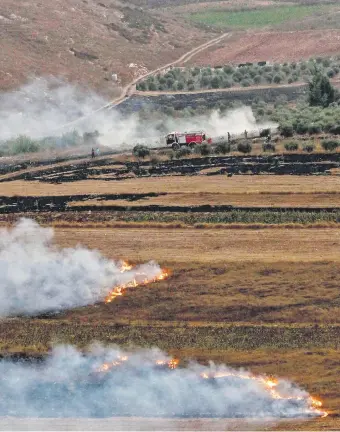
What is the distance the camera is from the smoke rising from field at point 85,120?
106 metres

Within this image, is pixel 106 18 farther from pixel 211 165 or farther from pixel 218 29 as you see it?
pixel 211 165

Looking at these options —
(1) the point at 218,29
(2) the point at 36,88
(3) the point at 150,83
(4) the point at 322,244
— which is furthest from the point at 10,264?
(1) the point at 218,29

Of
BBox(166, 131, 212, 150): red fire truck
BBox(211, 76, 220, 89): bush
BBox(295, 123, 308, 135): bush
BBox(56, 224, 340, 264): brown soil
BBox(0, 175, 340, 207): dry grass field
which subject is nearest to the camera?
BBox(56, 224, 340, 264): brown soil

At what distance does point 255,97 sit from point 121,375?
87928mm

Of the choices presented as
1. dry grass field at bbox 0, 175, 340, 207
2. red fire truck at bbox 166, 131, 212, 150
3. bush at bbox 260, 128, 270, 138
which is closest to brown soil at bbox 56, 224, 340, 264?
dry grass field at bbox 0, 175, 340, 207

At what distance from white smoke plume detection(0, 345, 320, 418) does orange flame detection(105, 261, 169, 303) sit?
688 cm

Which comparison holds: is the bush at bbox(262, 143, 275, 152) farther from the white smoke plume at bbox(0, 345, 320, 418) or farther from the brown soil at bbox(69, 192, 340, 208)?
the white smoke plume at bbox(0, 345, 320, 418)

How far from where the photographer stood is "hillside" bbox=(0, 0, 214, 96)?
5212 inches

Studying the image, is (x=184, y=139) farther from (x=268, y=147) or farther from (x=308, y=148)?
(x=308, y=148)


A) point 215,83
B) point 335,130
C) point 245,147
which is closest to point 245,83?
point 215,83

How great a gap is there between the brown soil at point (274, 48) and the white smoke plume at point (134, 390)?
4519 inches

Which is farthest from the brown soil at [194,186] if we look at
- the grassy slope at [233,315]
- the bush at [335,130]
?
the bush at [335,130]

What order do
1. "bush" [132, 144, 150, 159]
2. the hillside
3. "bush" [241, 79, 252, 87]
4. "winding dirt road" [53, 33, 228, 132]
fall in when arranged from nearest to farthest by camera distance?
1. "bush" [132, 144, 150, 159]
2. "winding dirt road" [53, 33, 228, 132]
3. the hillside
4. "bush" [241, 79, 252, 87]

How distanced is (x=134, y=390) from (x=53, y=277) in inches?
497
